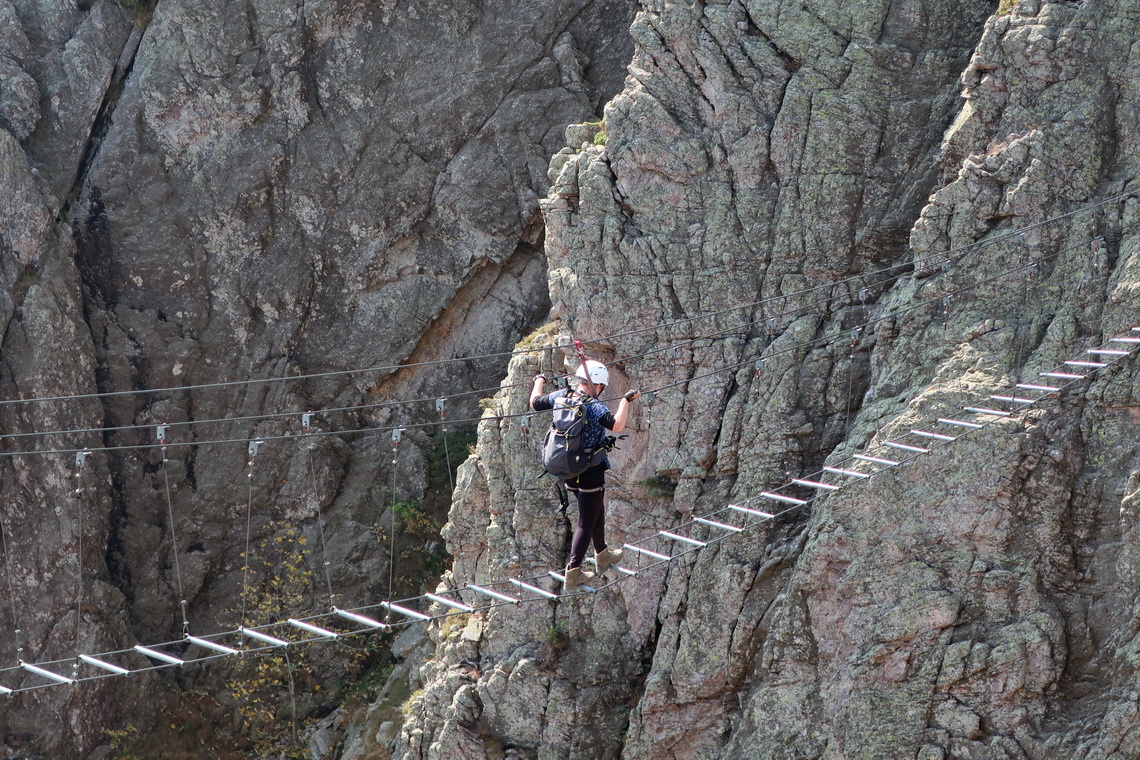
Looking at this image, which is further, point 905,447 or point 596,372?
point 905,447

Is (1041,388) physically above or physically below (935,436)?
above

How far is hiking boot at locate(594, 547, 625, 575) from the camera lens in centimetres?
1619

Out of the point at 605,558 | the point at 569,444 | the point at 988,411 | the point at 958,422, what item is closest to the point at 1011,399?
the point at 988,411

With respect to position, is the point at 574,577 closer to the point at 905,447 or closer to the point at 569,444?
the point at 569,444

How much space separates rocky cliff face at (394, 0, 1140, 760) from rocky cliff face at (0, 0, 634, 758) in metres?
6.92

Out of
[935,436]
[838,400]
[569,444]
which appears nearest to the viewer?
[569,444]

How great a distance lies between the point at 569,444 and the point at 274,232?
1750 cm

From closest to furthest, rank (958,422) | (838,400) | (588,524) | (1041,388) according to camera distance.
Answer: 1. (588,524)
2. (958,422)
3. (1041,388)
4. (838,400)

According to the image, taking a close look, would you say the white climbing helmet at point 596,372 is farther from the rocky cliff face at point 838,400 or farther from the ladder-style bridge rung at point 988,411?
the ladder-style bridge rung at point 988,411

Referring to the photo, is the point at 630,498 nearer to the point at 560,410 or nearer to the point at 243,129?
the point at 560,410

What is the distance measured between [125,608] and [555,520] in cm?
1255

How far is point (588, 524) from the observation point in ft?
51.7

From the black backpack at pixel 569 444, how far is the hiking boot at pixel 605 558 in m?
1.84

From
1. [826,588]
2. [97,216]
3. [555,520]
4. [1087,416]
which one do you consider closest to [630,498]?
[555,520]
